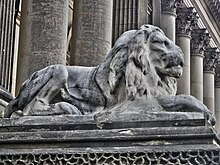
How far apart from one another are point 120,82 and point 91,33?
11.8 meters

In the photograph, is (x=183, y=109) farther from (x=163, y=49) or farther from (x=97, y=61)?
(x=97, y=61)

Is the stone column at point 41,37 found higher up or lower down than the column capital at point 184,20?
lower down

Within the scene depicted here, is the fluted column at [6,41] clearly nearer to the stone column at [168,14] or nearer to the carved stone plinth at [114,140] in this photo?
the carved stone plinth at [114,140]

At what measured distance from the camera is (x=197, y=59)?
43.4 m

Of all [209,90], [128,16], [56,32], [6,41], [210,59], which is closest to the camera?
[56,32]

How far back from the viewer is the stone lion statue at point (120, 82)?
579 centimetres

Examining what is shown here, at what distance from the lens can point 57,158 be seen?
4.91m

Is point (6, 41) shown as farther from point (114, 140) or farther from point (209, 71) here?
point (209, 71)

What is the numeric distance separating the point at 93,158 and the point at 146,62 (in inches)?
52.7

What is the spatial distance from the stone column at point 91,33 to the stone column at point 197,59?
23.3 meters

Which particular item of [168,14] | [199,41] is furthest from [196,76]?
[168,14]

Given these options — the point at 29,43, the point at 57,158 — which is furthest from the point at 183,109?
the point at 29,43

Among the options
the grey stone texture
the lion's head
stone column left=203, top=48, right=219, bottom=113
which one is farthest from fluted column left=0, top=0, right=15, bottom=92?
stone column left=203, top=48, right=219, bottom=113

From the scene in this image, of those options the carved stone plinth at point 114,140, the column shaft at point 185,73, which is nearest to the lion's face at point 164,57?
the carved stone plinth at point 114,140
